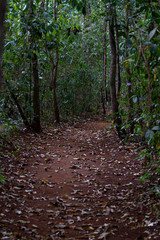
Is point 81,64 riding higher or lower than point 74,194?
higher

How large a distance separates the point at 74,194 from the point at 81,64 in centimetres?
632

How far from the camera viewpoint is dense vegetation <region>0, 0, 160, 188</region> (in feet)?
12.4

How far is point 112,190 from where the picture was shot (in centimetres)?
459

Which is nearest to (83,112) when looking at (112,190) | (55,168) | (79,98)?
(79,98)

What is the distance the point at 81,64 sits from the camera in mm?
9930

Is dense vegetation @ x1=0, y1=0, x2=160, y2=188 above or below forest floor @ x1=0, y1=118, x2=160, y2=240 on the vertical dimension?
above

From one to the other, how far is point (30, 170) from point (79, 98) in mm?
8900

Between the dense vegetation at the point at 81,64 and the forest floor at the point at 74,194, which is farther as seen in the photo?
the dense vegetation at the point at 81,64

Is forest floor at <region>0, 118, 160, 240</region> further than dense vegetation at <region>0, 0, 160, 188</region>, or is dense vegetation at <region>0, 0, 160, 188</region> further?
dense vegetation at <region>0, 0, 160, 188</region>

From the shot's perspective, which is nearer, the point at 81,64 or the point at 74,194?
the point at 74,194

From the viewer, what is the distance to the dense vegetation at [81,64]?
12.4 ft

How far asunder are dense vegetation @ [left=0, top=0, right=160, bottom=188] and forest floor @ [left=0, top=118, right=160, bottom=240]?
1.96 ft

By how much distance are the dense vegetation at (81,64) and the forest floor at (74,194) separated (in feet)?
1.96

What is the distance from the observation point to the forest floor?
311cm
